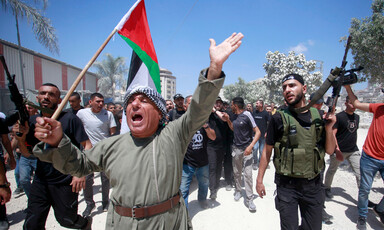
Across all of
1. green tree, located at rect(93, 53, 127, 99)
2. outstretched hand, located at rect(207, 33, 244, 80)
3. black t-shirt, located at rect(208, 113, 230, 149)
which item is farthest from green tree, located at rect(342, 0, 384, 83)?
green tree, located at rect(93, 53, 127, 99)

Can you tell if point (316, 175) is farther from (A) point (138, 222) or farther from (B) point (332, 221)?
(A) point (138, 222)

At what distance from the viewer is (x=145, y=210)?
1448mm

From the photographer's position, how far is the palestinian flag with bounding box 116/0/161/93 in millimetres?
2746

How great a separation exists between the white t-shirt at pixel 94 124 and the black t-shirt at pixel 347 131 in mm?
4878

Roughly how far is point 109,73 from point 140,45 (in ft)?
113

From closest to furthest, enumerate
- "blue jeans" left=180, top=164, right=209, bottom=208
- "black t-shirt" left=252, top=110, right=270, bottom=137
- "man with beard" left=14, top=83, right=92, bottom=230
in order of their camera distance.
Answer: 1. "man with beard" left=14, top=83, right=92, bottom=230
2. "blue jeans" left=180, top=164, right=209, bottom=208
3. "black t-shirt" left=252, top=110, right=270, bottom=137

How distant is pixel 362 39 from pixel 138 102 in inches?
440

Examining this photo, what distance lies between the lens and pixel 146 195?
4.82ft

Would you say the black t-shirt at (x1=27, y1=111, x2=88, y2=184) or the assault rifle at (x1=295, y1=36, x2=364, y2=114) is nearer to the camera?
the assault rifle at (x1=295, y1=36, x2=364, y2=114)

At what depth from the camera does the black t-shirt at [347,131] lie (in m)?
4.12

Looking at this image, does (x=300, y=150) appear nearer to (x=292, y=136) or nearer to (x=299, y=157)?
(x=299, y=157)

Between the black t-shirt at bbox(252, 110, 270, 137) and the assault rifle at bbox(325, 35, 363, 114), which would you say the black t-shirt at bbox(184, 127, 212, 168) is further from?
the black t-shirt at bbox(252, 110, 270, 137)

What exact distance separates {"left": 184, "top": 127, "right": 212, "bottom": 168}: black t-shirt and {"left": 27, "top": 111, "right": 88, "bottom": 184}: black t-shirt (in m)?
1.71

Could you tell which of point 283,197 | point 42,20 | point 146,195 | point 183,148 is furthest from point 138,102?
point 42,20
